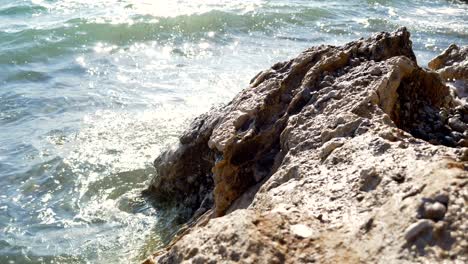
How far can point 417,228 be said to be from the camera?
2.13m

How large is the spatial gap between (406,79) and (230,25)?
A: 403 inches

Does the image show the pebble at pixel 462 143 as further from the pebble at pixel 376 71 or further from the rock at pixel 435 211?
the rock at pixel 435 211

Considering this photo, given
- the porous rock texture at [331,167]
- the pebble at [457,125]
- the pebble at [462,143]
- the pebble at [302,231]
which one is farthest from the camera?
the pebble at [457,125]

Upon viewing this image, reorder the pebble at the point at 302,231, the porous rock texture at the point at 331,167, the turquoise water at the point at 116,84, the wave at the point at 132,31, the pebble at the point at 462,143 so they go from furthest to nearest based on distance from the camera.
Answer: the wave at the point at 132,31 < the turquoise water at the point at 116,84 < the pebble at the point at 462,143 < the pebble at the point at 302,231 < the porous rock texture at the point at 331,167

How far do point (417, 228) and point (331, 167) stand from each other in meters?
0.88

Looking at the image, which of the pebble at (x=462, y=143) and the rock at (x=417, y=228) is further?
the pebble at (x=462, y=143)

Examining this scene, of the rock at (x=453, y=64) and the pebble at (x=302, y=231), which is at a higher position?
the pebble at (x=302, y=231)

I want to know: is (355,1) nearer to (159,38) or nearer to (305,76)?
(159,38)

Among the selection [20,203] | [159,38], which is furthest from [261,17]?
[20,203]

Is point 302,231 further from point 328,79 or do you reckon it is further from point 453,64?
Answer: point 453,64

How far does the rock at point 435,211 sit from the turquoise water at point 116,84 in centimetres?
284

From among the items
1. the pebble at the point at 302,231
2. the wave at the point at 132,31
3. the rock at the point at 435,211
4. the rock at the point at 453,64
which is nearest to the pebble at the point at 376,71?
the pebble at the point at 302,231

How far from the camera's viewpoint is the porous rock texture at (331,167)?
2.22 m

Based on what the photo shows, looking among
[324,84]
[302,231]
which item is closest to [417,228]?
[302,231]
